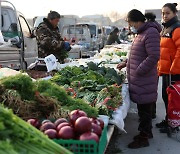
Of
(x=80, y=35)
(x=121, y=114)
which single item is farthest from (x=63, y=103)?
(x=80, y=35)

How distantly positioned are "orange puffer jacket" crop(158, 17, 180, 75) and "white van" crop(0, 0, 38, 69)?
362 cm

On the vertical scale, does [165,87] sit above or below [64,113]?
below

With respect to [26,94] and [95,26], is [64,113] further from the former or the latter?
Result: [95,26]

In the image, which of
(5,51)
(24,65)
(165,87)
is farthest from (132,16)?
(24,65)

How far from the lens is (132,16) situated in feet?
15.4

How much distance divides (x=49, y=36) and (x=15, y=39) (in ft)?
7.71

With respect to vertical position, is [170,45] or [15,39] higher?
[170,45]

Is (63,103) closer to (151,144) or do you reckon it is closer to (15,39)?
(151,144)

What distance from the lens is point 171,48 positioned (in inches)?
206

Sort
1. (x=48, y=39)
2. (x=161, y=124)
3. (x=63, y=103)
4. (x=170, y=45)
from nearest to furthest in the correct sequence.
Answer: (x=63, y=103) → (x=170, y=45) → (x=161, y=124) → (x=48, y=39)

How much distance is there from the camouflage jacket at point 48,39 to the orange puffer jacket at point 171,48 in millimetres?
2239

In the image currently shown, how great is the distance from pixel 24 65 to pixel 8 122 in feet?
23.4

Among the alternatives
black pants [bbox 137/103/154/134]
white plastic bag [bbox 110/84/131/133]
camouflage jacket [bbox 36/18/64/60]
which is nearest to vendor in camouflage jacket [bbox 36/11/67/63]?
→ camouflage jacket [bbox 36/18/64/60]

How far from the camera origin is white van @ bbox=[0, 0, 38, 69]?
308 inches
